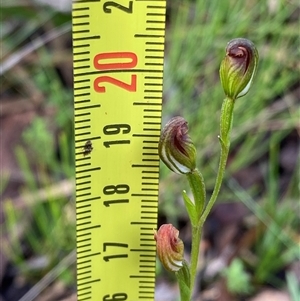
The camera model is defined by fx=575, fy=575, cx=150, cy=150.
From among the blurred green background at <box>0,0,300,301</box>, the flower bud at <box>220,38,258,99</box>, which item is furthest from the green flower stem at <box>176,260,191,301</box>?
the blurred green background at <box>0,0,300,301</box>

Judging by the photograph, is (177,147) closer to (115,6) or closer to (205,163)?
(115,6)

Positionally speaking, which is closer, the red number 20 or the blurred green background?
the red number 20

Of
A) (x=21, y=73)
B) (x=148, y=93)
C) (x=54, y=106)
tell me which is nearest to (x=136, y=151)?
(x=148, y=93)

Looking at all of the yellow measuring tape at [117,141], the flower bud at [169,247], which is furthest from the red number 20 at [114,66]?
the flower bud at [169,247]

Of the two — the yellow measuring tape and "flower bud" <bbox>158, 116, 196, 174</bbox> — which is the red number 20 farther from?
"flower bud" <bbox>158, 116, 196, 174</bbox>

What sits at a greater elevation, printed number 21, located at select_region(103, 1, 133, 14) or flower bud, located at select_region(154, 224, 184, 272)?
printed number 21, located at select_region(103, 1, 133, 14)
